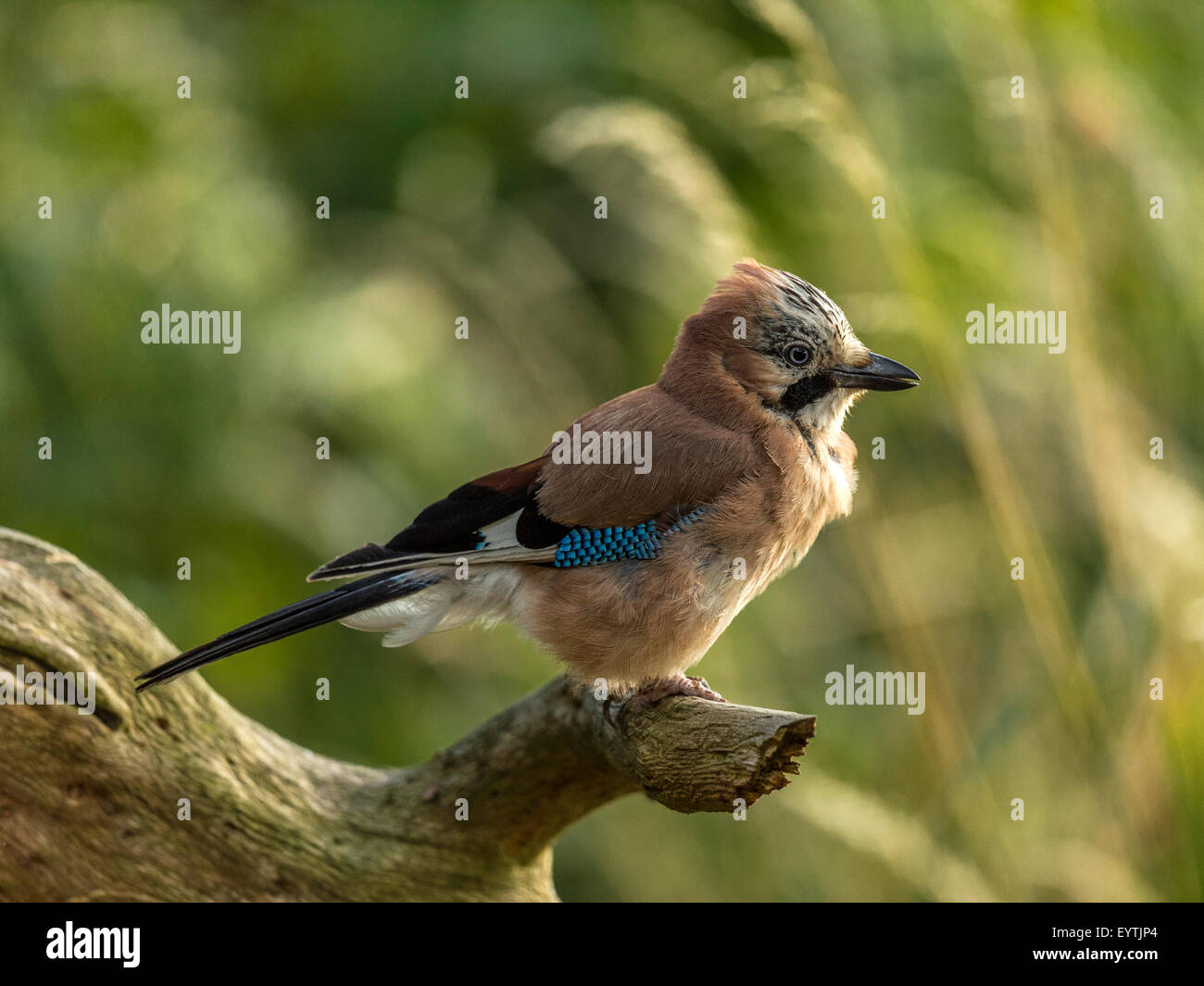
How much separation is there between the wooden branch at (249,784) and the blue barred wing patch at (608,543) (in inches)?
15.4

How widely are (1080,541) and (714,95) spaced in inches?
92.0

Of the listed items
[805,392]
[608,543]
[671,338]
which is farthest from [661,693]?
[671,338]

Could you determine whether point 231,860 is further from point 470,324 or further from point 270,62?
point 270,62

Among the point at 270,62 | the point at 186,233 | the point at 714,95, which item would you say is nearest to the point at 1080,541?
the point at 714,95

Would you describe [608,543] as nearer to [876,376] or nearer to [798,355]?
[798,355]

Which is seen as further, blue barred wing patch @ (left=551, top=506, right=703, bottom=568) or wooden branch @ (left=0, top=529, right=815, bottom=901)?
blue barred wing patch @ (left=551, top=506, right=703, bottom=568)

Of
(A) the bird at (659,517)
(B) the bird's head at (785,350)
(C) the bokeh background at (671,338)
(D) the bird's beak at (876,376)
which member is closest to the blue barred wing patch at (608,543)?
(A) the bird at (659,517)

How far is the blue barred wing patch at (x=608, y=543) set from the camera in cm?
397

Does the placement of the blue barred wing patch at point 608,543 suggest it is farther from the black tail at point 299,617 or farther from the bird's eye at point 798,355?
the bird's eye at point 798,355

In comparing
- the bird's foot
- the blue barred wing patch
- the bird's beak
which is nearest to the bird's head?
the bird's beak

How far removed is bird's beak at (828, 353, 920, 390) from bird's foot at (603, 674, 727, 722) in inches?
39.4

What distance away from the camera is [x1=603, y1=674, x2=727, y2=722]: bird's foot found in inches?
148

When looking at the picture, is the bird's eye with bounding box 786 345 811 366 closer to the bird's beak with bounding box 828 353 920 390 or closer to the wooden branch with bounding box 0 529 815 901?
the bird's beak with bounding box 828 353 920 390

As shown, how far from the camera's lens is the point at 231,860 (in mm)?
3879
